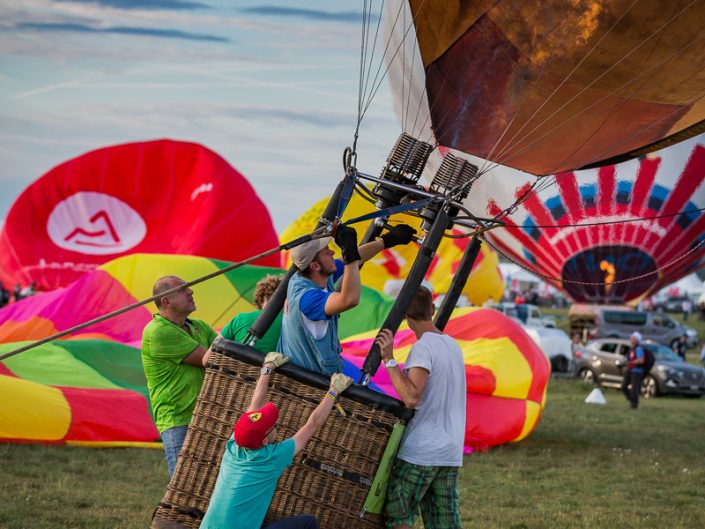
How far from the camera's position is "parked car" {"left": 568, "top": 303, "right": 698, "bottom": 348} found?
24.4 meters

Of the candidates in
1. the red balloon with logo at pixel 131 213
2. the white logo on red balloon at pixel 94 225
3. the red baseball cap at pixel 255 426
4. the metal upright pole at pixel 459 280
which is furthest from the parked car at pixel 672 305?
the red baseball cap at pixel 255 426

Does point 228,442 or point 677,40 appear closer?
point 228,442

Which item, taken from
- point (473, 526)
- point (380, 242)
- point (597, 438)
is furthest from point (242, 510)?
point (597, 438)

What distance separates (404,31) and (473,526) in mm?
2592

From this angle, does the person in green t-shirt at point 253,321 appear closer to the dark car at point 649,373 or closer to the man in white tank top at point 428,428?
the man in white tank top at point 428,428

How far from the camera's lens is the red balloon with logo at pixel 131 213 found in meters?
12.1

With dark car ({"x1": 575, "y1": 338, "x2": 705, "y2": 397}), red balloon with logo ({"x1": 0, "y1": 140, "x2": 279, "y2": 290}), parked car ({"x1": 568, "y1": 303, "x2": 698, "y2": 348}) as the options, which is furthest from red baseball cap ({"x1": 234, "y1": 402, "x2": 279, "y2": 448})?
parked car ({"x1": 568, "y1": 303, "x2": 698, "y2": 348})

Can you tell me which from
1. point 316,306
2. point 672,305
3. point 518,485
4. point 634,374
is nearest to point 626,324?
point 634,374

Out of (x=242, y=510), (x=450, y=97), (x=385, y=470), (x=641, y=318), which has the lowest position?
(x=242, y=510)

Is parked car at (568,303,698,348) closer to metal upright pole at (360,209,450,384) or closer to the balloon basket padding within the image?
metal upright pole at (360,209,450,384)

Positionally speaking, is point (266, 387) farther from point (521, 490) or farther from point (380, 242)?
point (521, 490)

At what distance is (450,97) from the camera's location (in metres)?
4.59

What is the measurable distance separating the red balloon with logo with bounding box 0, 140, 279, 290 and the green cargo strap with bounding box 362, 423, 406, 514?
8106 mm

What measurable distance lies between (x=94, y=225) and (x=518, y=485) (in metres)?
8.67
